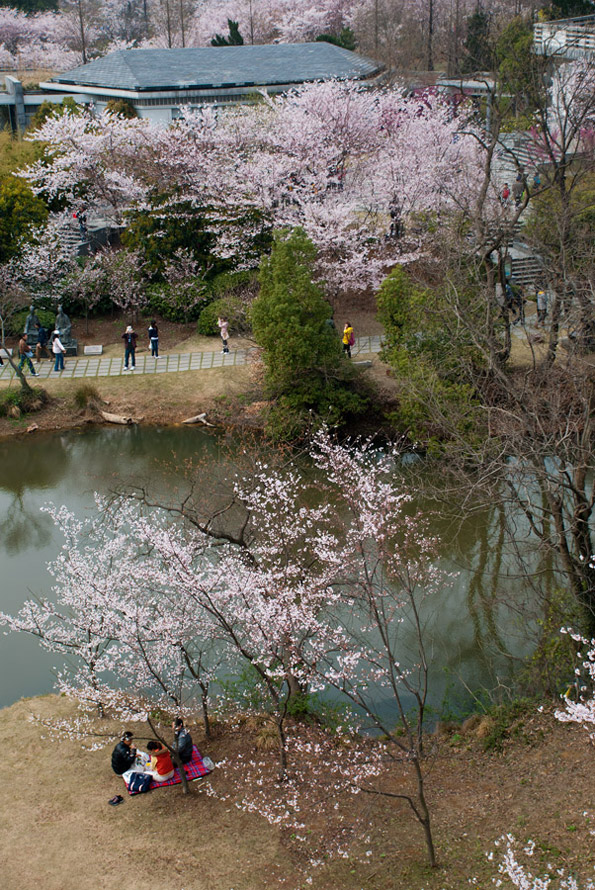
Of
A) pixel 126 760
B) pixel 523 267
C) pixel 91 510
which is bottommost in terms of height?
pixel 126 760

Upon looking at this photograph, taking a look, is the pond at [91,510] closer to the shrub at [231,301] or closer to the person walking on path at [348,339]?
the shrub at [231,301]

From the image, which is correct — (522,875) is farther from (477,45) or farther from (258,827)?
(477,45)

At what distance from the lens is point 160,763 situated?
34.1 feet

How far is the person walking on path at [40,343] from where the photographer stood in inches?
921

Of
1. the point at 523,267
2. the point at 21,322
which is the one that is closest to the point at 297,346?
the point at 21,322

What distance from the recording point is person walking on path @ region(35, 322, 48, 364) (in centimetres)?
2339

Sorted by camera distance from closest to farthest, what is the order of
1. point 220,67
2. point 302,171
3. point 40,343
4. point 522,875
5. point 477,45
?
point 522,875, point 40,343, point 302,171, point 220,67, point 477,45

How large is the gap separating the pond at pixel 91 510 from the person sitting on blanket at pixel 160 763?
10.2 ft

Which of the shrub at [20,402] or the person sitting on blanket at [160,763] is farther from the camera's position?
the shrub at [20,402]

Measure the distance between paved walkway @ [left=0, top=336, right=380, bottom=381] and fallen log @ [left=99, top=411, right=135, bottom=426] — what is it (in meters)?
1.56

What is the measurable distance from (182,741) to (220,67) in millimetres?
29938

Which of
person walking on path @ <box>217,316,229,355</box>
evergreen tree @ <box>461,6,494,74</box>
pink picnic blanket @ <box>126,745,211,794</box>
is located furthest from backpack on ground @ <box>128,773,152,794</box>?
evergreen tree @ <box>461,6,494,74</box>

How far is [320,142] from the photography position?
24625mm

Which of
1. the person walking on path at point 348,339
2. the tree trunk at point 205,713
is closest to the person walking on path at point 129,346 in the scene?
the person walking on path at point 348,339
